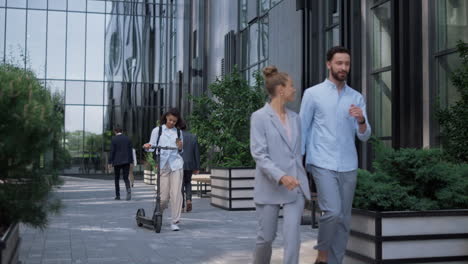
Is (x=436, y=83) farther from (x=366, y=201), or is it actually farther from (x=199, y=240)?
(x=366, y=201)

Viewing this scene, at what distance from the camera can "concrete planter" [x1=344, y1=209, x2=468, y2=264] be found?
4.89 meters

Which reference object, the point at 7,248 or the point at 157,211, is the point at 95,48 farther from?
the point at 7,248

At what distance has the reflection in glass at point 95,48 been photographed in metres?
33.8

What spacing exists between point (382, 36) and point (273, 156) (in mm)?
10088

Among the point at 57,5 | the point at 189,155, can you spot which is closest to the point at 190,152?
the point at 189,155

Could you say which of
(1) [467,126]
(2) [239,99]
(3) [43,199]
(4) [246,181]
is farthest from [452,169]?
(2) [239,99]

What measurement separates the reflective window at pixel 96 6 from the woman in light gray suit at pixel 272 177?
1240 inches

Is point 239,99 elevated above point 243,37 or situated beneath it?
situated beneath

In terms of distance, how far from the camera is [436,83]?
1126 cm

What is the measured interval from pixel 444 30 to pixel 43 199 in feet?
29.2

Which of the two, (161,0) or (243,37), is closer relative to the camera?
(243,37)

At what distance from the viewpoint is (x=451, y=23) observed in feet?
36.4

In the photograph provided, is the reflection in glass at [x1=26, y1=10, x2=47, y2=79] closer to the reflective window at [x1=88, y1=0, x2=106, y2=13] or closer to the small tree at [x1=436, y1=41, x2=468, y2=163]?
the reflective window at [x1=88, y1=0, x2=106, y2=13]

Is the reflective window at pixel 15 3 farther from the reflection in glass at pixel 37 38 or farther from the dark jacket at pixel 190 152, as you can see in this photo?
the dark jacket at pixel 190 152
